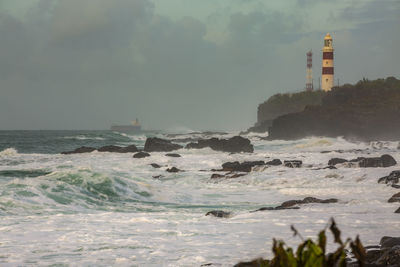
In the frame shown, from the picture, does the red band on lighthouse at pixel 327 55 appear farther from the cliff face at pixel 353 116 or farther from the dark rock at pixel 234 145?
the dark rock at pixel 234 145

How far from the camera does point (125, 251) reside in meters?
9.30

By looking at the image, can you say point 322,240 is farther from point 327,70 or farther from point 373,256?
point 327,70

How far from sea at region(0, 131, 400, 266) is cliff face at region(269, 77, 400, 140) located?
38.0 meters

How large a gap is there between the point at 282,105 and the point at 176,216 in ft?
324

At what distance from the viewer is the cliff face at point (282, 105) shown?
331 ft

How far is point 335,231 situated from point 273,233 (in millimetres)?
8820

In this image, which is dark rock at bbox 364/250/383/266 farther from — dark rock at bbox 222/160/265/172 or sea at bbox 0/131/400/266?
dark rock at bbox 222/160/265/172

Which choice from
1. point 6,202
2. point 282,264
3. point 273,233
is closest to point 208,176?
point 6,202

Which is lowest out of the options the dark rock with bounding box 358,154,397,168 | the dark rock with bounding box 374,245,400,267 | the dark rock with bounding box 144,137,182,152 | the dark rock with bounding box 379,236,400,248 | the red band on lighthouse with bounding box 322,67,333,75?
the dark rock with bounding box 379,236,400,248

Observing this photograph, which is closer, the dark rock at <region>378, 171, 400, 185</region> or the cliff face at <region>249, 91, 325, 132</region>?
the dark rock at <region>378, 171, 400, 185</region>

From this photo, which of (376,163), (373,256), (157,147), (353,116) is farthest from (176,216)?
(353,116)

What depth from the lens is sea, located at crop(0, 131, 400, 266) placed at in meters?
9.23

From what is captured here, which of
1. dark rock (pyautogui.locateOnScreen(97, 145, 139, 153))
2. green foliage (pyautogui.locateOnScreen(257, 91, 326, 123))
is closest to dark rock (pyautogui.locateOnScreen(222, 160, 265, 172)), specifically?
dark rock (pyautogui.locateOnScreen(97, 145, 139, 153))

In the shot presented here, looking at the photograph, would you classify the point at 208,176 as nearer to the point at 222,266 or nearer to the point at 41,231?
the point at 41,231
